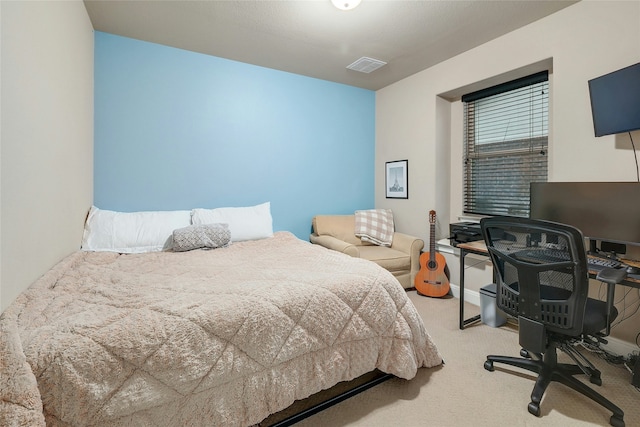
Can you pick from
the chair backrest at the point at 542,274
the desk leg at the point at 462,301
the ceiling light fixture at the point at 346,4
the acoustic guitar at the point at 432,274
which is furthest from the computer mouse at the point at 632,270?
the ceiling light fixture at the point at 346,4

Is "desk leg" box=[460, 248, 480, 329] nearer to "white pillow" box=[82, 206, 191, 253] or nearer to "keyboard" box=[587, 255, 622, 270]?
"keyboard" box=[587, 255, 622, 270]

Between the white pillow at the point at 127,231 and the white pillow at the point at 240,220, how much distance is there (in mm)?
233

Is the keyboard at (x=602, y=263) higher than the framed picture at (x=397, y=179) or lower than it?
lower

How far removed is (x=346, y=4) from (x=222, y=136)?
1819 millimetres

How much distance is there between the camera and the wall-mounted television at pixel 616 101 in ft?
6.19

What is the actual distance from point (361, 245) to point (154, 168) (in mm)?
2419

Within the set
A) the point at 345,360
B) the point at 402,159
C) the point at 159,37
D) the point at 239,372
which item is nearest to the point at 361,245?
the point at 402,159

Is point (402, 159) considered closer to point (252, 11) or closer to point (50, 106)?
point (252, 11)

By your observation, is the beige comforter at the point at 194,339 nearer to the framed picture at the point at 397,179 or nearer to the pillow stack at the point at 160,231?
the pillow stack at the point at 160,231

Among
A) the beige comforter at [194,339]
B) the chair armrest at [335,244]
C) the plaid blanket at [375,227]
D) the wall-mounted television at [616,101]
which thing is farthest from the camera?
the plaid blanket at [375,227]

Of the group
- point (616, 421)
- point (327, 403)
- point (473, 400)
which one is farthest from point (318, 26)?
point (616, 421)

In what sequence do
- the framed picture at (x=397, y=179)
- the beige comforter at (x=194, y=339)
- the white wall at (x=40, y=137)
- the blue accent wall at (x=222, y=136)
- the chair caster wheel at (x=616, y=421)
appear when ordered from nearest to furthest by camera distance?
the beige comforter at (x=194, y=339), the white wall at (x=40, y=137), the chair caster wheel at (x=616, y=421), the blue accent wall at (x=222, y=136), the framed picture at (x=397, y=179)

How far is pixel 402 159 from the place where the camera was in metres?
3.93

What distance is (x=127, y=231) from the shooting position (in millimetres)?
2590
